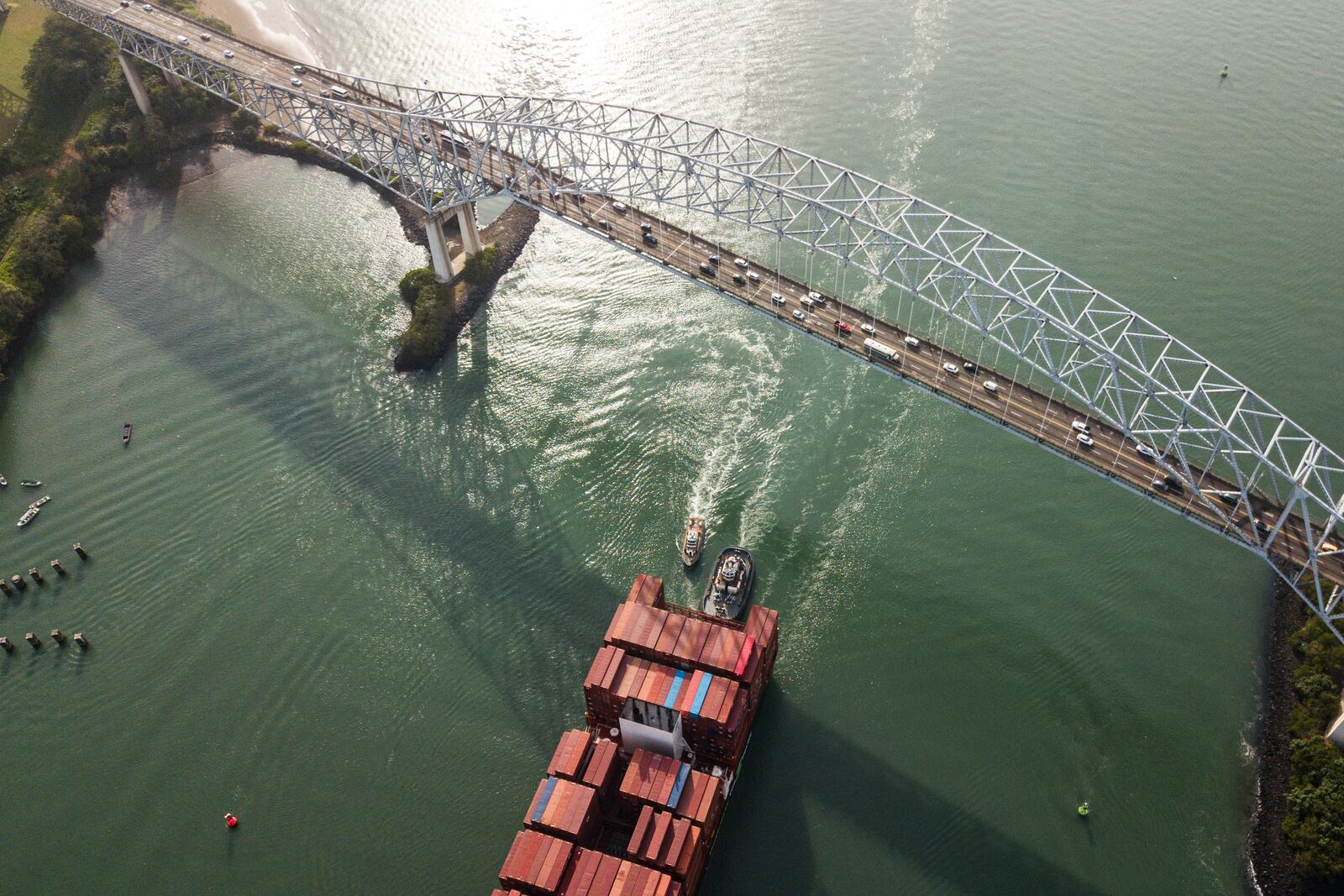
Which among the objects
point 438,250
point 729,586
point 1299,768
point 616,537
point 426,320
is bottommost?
point 1299,768

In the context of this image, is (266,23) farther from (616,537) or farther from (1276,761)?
(1276,761)

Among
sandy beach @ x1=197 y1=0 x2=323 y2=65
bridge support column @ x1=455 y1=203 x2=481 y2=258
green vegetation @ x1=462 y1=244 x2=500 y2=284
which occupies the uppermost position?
sandy beach @ x1=197 y1=0 x2=323 y2=65

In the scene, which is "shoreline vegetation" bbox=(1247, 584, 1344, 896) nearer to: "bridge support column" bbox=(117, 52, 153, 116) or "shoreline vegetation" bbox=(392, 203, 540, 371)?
"shoreline vegetation" bbox=(392, 203, 540, 371)

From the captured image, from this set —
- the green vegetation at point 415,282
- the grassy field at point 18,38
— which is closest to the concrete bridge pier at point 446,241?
the green vegetation at point 415,282

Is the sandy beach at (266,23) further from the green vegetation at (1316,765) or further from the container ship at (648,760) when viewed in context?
the green vegetation at (1316,765)

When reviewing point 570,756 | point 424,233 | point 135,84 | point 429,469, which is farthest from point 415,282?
point 570,756

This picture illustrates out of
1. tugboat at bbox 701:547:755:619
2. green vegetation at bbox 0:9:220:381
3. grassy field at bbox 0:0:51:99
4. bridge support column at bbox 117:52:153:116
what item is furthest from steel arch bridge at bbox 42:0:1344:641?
tugboat at bbox 701:547:755:619
